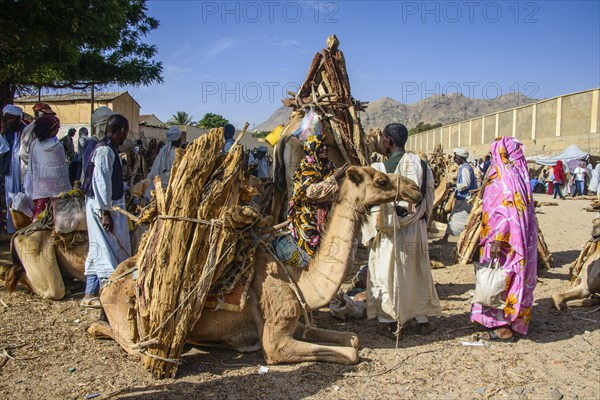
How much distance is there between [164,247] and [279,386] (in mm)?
1429

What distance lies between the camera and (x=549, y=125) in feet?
120

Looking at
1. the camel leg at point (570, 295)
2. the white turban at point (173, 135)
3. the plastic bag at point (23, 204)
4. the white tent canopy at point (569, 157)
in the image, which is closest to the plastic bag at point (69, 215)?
the plastic bag at point (23, 204)

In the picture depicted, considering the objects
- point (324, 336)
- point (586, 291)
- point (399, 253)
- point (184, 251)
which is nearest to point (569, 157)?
point (586, 291)

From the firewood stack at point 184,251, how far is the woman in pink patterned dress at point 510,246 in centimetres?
273

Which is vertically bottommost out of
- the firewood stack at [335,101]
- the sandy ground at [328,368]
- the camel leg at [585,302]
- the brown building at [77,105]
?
the sandy ground at [328,368]

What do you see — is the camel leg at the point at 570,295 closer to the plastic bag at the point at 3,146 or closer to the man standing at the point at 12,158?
the man standing at the point at 12,158

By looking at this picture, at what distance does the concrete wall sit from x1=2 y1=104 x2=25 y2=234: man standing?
33624 millimetres

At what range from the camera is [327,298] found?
13.0 ft

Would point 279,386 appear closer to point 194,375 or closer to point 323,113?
point 194,375

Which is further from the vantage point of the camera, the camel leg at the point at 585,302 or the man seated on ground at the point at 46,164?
the man seated on ground at the point at 46,164

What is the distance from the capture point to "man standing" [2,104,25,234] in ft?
26.2

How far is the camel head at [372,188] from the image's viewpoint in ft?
13.5

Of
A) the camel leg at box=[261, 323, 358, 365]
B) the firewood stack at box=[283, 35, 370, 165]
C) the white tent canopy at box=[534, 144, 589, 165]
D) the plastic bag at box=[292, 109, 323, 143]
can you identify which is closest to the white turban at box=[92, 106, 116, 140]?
the plastic bag at box=[292, 109, 323, 143]

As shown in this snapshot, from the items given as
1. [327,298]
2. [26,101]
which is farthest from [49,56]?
[26,101]
